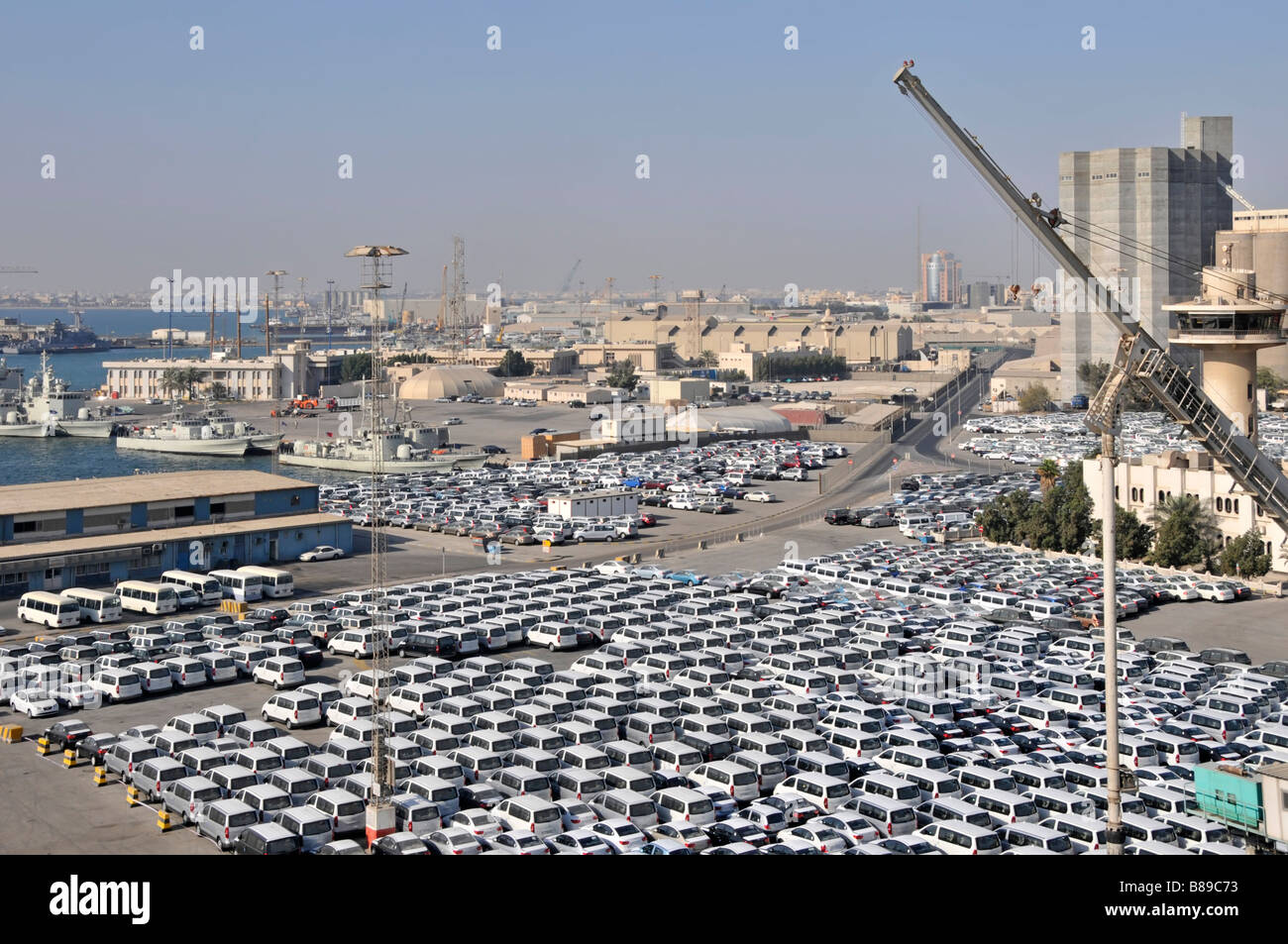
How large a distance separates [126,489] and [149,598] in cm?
562

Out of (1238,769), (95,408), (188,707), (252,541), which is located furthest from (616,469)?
(95,408)

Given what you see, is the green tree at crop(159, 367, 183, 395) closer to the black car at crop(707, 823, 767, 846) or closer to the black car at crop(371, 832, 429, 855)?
the black car at crop(371, 832, 429, 855)

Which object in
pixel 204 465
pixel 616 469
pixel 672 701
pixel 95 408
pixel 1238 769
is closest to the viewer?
pixel 1238 769

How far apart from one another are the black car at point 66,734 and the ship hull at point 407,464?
31529 mm

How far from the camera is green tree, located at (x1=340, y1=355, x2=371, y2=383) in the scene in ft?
261

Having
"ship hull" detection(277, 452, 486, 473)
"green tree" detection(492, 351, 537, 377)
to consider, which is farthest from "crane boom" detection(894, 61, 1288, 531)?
"green tree" detection(492, 351, 537, 377)

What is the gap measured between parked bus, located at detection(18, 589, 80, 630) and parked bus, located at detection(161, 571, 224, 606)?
1.90m

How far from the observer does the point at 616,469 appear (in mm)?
39812

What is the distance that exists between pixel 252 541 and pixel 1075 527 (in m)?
15.2

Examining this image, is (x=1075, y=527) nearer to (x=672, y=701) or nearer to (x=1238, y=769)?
(x=672, y=701)

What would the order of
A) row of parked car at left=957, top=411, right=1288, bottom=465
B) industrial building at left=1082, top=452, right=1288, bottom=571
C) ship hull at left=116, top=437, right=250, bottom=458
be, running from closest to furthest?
industrial building at left=1082, top=452, right=1288, bottom=571 < row of parked car at left=957, top=411, right=1288, bottom=465 < ship hull at left=116, top=437, right=250, bottom=458

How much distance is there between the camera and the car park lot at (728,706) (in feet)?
36.9
